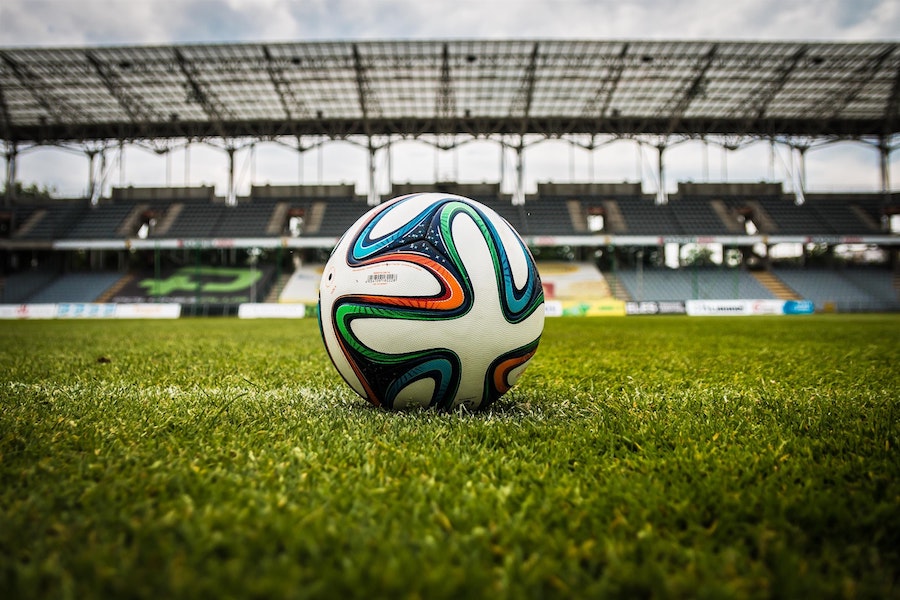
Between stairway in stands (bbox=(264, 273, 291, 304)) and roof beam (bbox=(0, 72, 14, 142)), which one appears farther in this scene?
stairway in stands (bbox=(264, 273, 291, 304))

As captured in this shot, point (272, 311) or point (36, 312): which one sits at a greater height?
point (36, 312)

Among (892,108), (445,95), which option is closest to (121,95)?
(445,95)

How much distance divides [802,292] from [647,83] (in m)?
14.8

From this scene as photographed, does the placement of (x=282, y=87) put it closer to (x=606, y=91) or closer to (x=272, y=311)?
(x=272, y=311)

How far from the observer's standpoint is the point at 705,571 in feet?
4.28

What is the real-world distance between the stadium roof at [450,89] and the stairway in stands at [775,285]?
331 inches

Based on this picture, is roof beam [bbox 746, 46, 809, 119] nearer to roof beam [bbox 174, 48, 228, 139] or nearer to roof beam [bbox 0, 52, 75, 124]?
roof beam [bbox 174, 48, 228, 139]

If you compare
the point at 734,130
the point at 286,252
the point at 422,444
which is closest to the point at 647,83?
the point at 734,130

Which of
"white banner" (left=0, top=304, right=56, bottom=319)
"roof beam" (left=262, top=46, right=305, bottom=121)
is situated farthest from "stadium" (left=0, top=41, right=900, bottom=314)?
"white banner" (left=0, top=304, right=56, bottom=319)

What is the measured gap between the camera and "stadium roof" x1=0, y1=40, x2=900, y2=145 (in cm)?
2628

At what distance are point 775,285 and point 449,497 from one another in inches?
1413

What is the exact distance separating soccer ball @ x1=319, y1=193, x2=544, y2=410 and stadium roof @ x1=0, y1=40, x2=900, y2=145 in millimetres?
25525

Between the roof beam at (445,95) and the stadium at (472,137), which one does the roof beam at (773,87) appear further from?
A: the roof beam at (445,95)

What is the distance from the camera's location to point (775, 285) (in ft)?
106
